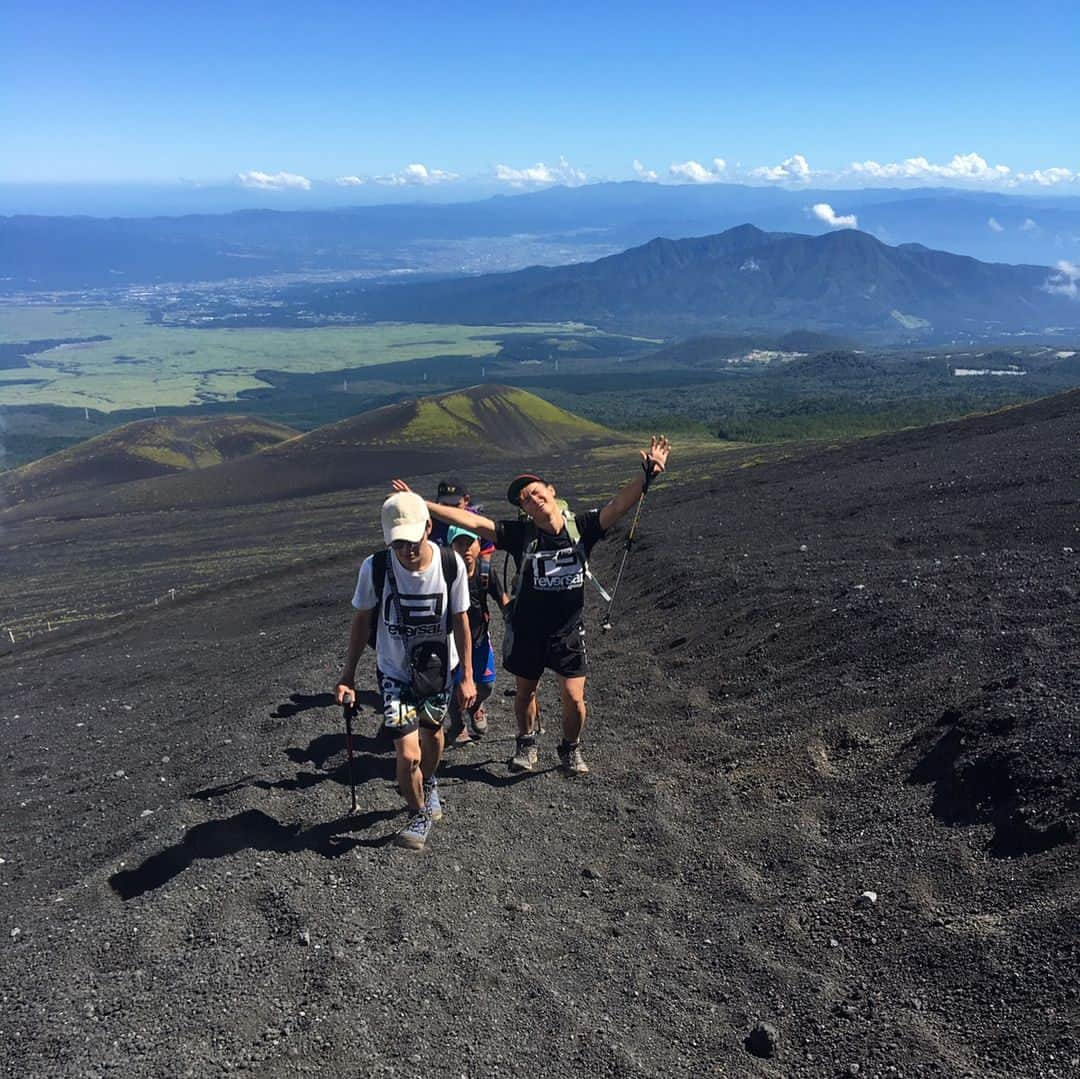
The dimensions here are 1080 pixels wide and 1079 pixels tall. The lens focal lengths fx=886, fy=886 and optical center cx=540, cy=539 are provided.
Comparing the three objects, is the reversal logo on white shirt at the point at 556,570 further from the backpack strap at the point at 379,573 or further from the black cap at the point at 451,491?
the black cap at the point at 451,491

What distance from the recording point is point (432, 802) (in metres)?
7.13

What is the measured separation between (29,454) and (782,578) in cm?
13469

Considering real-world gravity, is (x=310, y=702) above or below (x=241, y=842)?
below

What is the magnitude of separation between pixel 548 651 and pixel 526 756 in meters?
1.30

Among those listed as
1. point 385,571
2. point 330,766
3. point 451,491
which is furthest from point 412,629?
point 330,766

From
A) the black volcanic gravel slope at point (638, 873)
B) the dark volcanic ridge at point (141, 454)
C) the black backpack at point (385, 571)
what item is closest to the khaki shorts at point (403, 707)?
the black backpack at point (385, 571)

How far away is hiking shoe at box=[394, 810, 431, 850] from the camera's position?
268 inches

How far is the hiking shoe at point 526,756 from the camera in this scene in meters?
8.30

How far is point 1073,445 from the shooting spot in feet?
79.2

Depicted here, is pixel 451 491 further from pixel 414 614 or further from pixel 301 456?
pixel 301 456

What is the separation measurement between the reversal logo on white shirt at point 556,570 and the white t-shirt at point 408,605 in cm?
92

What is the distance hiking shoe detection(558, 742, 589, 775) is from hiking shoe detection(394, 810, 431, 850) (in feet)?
5.32

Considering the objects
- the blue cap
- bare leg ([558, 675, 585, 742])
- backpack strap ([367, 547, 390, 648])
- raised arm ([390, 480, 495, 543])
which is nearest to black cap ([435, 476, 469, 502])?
the blue cap

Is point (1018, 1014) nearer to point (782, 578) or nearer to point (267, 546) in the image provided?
point (782, 578)
